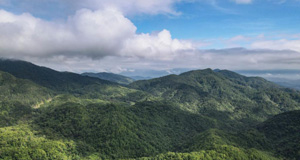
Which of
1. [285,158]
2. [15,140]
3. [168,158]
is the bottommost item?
[285,158]

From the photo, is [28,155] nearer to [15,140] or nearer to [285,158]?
[15,140]

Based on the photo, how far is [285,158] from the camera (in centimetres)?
19938

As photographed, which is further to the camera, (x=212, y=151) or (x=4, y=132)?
(x=4, y=132)

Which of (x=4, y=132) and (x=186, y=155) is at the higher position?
(x=4, y=132)

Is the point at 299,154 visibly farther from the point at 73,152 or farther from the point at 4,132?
the point at 4,132

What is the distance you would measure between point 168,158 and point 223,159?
49.5 metres

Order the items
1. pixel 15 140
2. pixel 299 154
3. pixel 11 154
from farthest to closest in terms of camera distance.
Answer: pixel 299 154 → pixel 15 140 → pixel 11 154

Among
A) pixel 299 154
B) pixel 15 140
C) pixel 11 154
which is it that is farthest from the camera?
pixel 299 154

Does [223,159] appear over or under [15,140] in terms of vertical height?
under

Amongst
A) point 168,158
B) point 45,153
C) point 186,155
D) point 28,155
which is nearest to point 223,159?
point 186,155

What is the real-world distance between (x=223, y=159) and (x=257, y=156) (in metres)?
38.2

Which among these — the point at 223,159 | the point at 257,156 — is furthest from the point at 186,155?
the point at 257,156

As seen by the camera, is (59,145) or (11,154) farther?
(59,145)

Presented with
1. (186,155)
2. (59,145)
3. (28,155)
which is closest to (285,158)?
(186,155)
